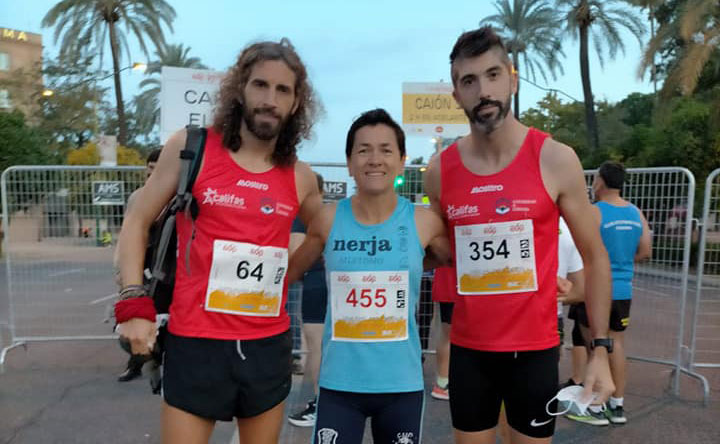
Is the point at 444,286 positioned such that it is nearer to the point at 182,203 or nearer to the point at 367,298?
the point at 367,298

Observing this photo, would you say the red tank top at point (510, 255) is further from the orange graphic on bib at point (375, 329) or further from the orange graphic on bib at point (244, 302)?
the orange graphic on bib at point (244, 302)

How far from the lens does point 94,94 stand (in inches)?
1075

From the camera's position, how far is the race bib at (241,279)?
2.17 metres

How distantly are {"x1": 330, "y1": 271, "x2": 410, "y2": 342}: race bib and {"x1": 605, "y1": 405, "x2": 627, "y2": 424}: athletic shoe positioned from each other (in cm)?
306

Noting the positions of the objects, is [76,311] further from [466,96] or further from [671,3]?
[671,3]

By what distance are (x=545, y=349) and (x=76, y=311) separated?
725 centimetres

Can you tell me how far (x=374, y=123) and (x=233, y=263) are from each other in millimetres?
870

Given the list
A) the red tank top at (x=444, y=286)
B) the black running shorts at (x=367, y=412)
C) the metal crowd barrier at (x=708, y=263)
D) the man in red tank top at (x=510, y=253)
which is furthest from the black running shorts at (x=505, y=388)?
the metal crowd barrier at (x=708, y=263)

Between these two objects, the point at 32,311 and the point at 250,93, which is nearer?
the point at 250,93

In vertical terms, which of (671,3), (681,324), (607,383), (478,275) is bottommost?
(681,324)

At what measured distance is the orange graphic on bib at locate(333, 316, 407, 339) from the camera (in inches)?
90.9

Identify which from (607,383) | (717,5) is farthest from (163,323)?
(717,5)

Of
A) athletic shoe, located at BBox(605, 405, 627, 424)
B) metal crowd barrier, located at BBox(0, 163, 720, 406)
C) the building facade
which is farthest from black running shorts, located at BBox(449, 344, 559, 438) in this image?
the building facade

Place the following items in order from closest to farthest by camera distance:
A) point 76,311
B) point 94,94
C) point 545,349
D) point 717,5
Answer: point 545,349
point 76,311
point 717,5
point 94,94
